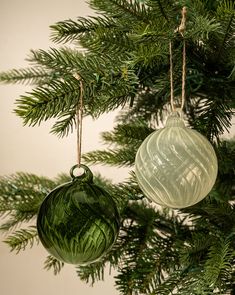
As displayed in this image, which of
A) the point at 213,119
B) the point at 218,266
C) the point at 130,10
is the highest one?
the point at 130,10

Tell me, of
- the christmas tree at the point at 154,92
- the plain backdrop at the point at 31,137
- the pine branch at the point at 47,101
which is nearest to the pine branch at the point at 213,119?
the christmas tree at the point at 154,92

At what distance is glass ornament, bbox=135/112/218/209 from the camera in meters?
0.32

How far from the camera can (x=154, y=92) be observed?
514 millimetres

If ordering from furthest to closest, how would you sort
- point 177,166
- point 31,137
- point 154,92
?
point 31,137, point 154,92, point 177,166

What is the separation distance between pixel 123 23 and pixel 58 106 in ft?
0.33

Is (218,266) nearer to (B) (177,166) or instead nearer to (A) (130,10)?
(B) (177,166)

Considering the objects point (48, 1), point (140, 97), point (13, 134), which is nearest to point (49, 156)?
point (13, 134)

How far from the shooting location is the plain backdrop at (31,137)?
96 cm

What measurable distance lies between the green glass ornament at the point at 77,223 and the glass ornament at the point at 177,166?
0.13 ft

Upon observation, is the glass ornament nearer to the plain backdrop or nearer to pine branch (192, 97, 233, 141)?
pine branch (192, 97, 233, 141)

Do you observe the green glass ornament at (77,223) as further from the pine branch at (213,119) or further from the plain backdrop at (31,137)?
the plain backdrop at (31,137)

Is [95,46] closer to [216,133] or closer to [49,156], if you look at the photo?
[216,133]

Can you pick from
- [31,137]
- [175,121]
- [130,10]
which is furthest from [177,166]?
[31,137]

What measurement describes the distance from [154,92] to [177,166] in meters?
0.21
